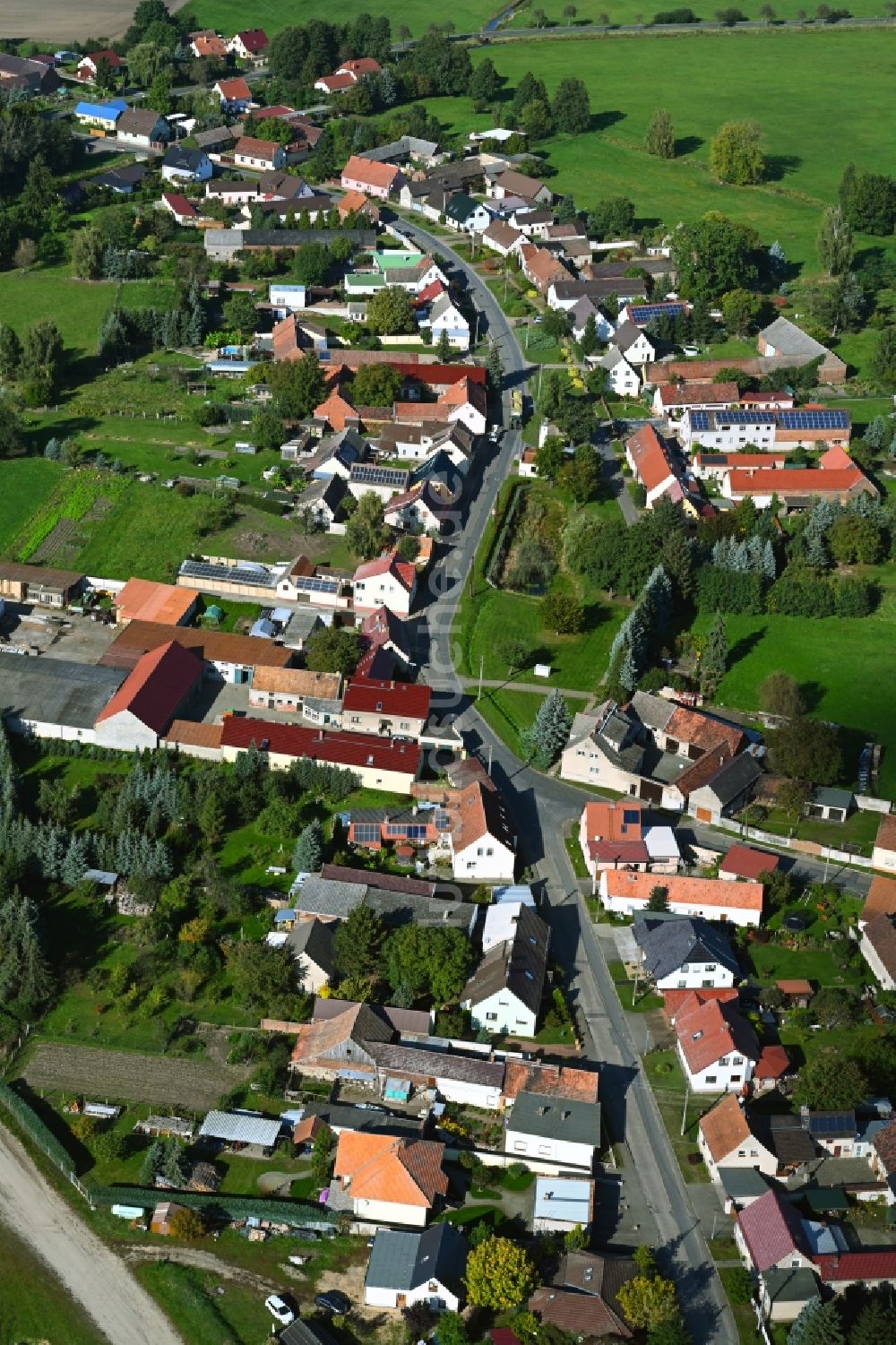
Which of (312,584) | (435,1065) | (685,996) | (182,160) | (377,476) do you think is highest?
(182,160)

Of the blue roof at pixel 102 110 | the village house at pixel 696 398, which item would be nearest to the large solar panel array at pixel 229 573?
the village house at pixel 696 398

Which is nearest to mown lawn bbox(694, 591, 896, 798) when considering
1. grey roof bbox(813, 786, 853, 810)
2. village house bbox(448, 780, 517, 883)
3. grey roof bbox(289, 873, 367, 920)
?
grey roof bbox(813, 786, 853, 810)

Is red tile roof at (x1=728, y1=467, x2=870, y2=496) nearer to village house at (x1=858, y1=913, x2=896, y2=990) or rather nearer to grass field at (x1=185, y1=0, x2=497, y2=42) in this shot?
village house at (x1=858, y1=913, x2=896, y2=990)

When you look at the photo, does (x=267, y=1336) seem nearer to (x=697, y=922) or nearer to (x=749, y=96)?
(x=697, y=922)

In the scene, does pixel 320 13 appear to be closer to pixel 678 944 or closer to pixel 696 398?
pixel 696 398

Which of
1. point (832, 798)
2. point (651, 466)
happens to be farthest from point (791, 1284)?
point (651, 466)

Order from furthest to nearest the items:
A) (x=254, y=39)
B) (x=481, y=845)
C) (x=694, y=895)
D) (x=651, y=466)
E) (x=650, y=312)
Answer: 1. (x=254, y=39)
2. (x=650, y=312)
3. (x=651, y=466)
4. (x=481, y=845)
5. (x=694, y=895)
